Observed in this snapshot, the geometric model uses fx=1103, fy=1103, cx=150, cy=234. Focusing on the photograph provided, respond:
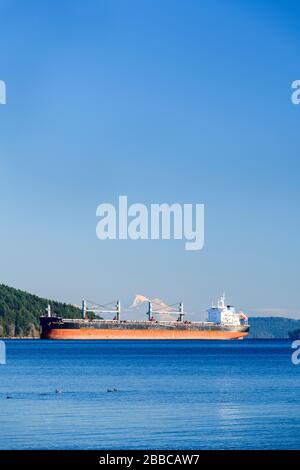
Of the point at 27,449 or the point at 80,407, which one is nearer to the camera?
the point at 27,449

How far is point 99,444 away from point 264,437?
8058mm

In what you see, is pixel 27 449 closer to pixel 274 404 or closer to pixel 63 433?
pixel 63 433

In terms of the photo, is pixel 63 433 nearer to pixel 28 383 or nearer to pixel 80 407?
pixel 80 407

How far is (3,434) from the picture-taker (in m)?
51.7

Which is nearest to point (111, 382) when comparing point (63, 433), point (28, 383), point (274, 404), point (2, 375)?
point (28, 383)
